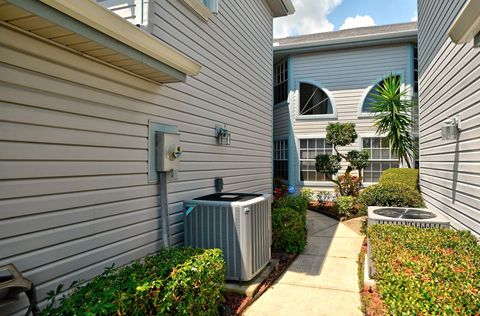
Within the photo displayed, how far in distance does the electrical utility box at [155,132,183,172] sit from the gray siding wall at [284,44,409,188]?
8.64 meters

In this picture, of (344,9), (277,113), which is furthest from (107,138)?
(344,9)

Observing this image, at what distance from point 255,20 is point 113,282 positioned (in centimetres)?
647

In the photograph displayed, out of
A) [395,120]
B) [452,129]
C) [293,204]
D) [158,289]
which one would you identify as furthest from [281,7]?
[158,289]

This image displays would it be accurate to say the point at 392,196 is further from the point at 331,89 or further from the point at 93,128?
the point at 331,89

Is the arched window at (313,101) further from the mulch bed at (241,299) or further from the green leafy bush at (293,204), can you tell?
the mulch bed at (241,299)

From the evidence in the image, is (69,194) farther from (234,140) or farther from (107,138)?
(234,140)

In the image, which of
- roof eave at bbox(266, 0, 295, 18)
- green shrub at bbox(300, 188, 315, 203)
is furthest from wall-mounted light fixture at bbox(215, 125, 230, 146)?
green shrub at bbox(300, 188, 315, 203)

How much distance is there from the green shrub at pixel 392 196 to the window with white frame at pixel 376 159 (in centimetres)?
474

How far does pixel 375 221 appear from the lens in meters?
4.24

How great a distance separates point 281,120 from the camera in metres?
12.4

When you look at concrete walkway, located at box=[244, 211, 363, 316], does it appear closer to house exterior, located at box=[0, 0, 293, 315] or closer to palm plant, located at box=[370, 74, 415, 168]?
house exterior, located at box=[0, 0, 293, 315]

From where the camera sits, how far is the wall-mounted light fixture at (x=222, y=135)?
5059mm

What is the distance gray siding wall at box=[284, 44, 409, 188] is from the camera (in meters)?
10.7

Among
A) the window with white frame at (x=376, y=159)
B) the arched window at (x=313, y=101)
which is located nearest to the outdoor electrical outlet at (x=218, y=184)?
the window with white frame at (x=376, y=159)
